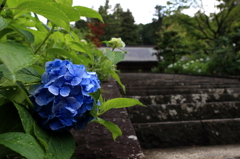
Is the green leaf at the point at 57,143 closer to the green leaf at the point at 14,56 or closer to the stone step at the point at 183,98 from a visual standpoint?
the green leaf at the point at 14,56

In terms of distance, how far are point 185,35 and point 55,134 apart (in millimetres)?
17703

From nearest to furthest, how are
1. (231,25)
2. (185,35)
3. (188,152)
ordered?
(188,152), (231,25), (185,35)

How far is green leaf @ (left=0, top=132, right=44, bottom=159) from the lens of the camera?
0.36 m

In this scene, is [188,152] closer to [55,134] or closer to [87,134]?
[87,134]

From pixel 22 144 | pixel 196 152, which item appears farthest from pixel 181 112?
pixel 22 144

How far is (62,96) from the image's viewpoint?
1.71ft

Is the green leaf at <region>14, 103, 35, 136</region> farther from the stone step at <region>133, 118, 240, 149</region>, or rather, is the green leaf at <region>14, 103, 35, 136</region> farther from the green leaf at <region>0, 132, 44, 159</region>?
the stone step at <region>133, 118, 240, 149</region>

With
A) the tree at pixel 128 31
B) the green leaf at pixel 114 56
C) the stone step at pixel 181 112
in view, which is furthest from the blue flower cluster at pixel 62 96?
the tree at pixel 128 31

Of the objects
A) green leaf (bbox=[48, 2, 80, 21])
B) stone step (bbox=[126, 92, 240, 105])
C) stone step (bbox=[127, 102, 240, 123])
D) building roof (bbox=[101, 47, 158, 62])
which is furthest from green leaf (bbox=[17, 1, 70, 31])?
building roof (bbox=[101, 47, 158, 62])

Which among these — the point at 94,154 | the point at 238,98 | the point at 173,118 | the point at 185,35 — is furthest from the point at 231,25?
the point at 94,154

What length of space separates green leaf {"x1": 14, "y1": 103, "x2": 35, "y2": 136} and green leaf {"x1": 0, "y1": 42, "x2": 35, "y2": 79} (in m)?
0.15

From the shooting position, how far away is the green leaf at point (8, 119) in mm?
497

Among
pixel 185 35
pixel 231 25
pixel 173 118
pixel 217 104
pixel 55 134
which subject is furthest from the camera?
pixel 185 35

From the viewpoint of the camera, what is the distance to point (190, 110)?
5.38ft
